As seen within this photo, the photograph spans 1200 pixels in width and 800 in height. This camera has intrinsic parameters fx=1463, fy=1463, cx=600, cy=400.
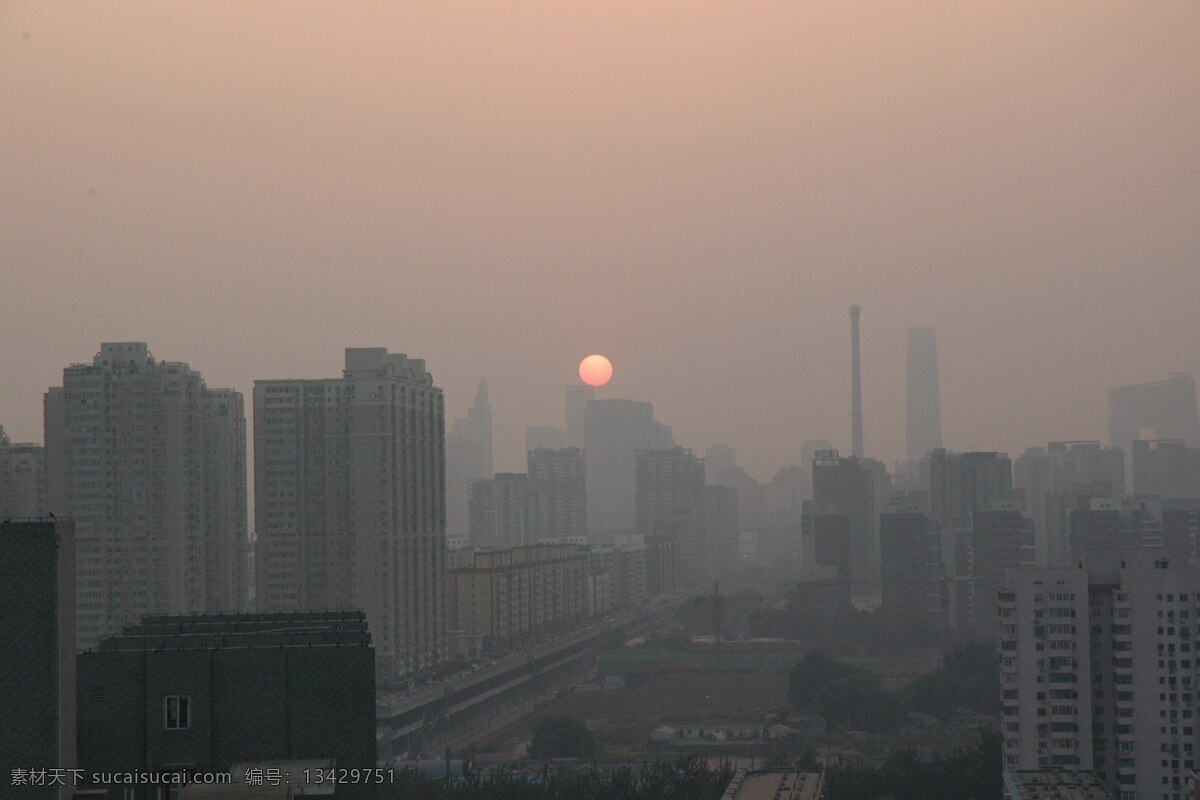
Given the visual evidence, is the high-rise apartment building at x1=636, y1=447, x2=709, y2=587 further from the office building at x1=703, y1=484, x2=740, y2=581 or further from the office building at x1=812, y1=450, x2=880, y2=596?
the office building at x1=812, y1=450, x2=880, y2=596

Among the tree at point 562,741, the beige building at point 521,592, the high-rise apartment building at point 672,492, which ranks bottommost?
the tree at point 562,741

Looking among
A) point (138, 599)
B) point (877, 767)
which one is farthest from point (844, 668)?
point (138, 599)

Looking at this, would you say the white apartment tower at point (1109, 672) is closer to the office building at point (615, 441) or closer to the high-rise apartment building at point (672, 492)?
the high-rise apartment building at point (672, 492)

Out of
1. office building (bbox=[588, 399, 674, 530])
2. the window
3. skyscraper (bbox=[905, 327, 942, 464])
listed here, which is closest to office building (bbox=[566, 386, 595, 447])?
office building (bbox=[588, 399, 674, 530])

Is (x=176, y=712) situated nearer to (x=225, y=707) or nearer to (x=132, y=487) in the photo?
(x=225, y=707)

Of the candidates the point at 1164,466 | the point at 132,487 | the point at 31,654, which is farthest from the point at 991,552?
the point at 31,654

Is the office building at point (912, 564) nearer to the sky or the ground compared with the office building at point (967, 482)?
nearer to the ground

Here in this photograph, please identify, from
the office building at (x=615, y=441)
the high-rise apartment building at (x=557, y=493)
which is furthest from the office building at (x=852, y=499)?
the office building at (x=615, y=441)
